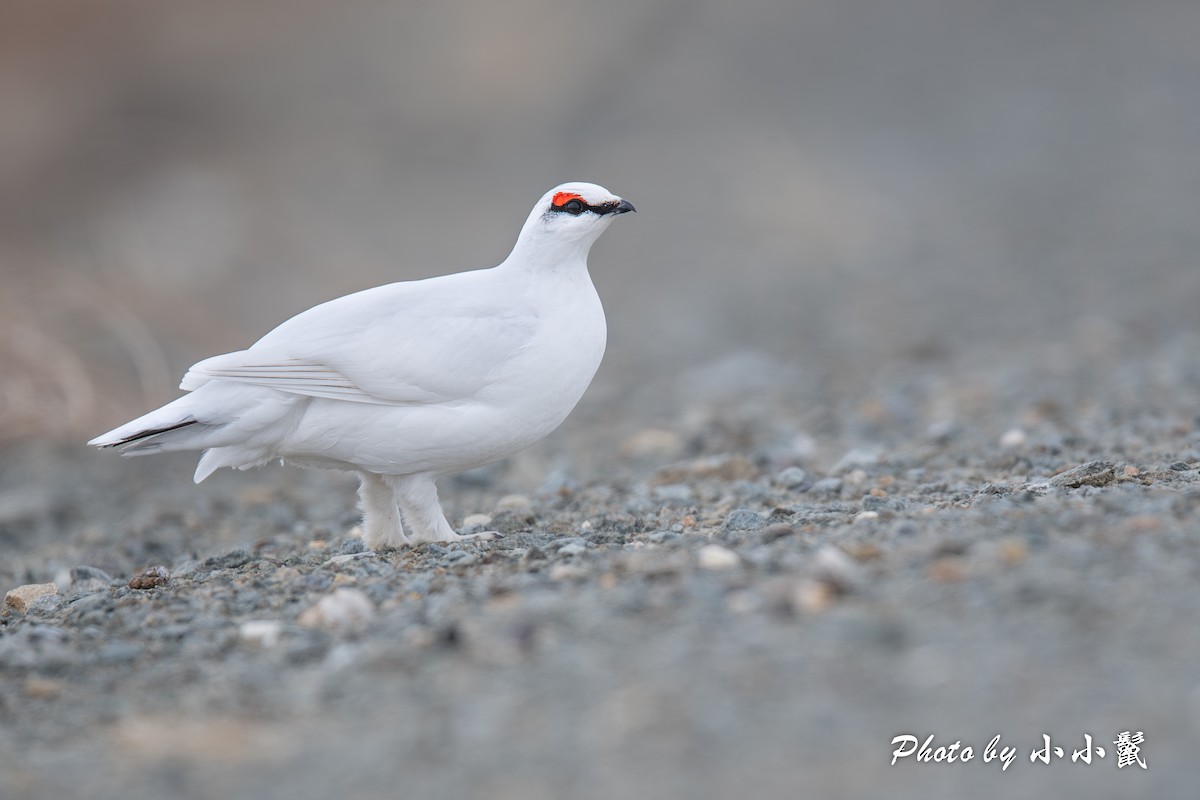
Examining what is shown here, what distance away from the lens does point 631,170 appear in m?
20.0

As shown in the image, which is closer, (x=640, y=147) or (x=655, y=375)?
(x=655, y=375)

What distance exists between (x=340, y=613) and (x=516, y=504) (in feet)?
8.18

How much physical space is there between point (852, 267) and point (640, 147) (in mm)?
6689

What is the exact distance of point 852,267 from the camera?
597 inches

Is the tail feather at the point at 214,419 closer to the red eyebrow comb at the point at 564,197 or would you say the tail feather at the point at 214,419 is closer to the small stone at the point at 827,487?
the red eyebrow comb at the point at 564,197

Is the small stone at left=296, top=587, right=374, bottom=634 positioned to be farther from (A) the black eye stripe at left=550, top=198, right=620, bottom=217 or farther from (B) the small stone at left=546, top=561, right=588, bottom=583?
(A) the black eye stripe at left=550, top=198, right=620, bottom=217

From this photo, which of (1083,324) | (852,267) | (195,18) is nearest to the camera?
(1083,324)

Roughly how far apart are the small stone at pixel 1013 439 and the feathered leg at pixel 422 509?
2887 mm

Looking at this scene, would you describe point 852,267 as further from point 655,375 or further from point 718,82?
point 718,82

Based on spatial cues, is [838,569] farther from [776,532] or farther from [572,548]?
[572,548]

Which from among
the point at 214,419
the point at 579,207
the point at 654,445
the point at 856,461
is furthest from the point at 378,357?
the point at 654,445

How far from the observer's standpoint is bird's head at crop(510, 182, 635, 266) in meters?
5.71

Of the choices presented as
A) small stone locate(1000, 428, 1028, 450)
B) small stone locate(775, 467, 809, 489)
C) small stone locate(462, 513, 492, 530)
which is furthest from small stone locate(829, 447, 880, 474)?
small stone locate(462, 513, 492, 530)

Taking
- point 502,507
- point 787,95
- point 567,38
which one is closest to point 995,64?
point 787,95
